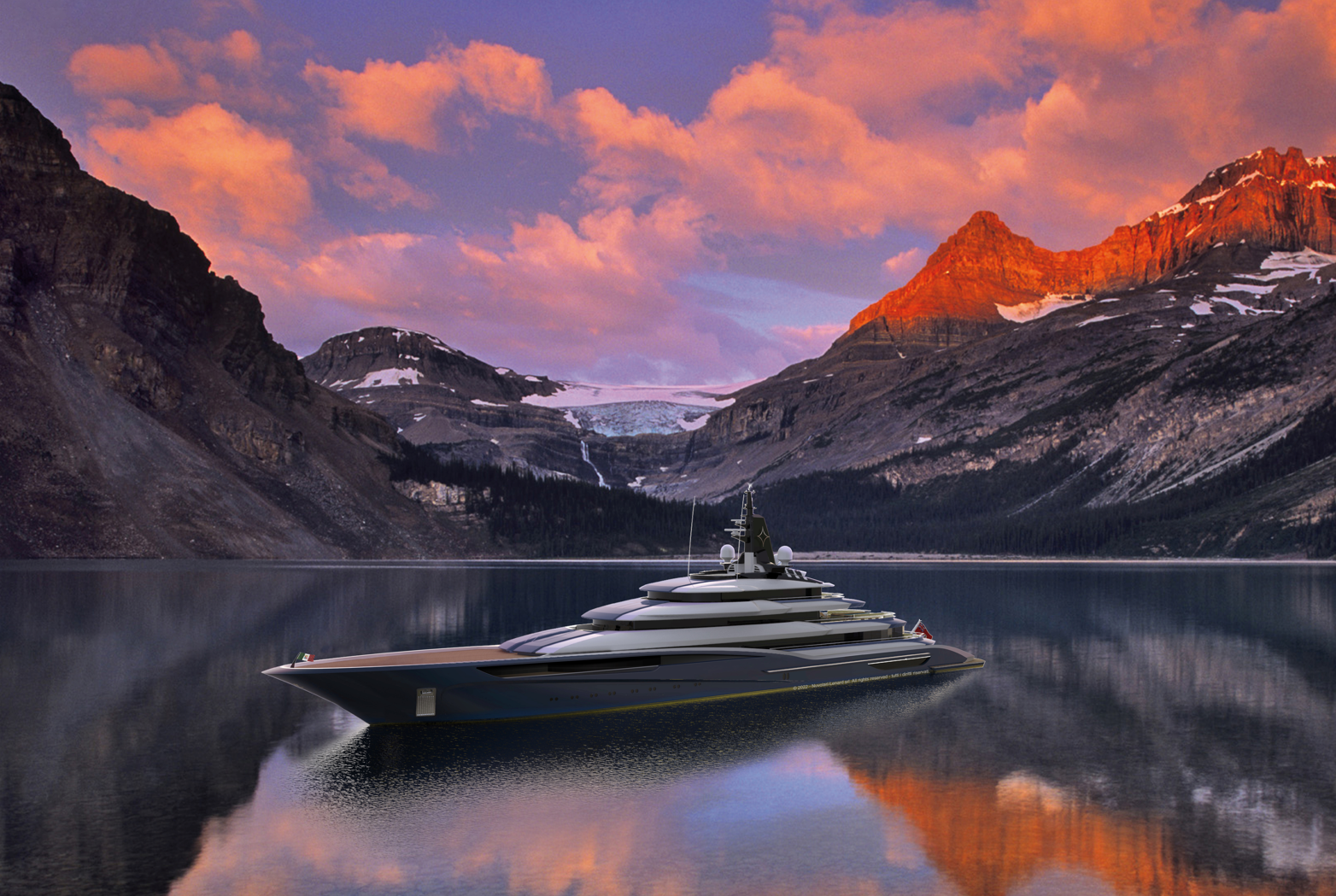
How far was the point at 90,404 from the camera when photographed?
174m

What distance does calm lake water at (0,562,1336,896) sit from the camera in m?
21.0

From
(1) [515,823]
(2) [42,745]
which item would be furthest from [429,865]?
(2) [42,745]

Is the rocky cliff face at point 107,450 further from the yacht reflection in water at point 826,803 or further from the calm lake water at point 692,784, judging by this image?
the yacht reflection in water at point 826,803

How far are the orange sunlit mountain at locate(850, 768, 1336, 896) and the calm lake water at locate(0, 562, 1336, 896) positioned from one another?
83 mm

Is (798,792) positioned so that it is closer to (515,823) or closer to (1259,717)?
(515,823)

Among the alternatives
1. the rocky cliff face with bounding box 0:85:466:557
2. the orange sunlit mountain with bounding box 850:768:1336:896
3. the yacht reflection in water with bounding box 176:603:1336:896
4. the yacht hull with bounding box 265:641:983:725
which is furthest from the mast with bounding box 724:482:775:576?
the rocky cliff face with bounding box 0:85:466:557

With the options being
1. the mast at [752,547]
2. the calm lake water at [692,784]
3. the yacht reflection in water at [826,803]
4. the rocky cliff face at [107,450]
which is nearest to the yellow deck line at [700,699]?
the calm lake water at [692,784]

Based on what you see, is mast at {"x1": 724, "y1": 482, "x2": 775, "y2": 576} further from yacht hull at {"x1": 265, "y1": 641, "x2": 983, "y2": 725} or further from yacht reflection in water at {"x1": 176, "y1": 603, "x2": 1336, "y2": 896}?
yacht reflection in water at {"x1": 176, "y1": 603, "x2": 1336, "y2": 896}

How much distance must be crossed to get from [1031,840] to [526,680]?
1901 cm

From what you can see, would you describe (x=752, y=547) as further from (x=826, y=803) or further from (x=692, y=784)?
(x=826, y=803)

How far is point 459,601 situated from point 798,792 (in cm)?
6497

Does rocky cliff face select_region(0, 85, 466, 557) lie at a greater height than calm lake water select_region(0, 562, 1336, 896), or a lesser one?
greater

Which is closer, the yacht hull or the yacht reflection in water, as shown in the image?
the yacht reflection in water

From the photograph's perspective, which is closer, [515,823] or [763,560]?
[515,823]
